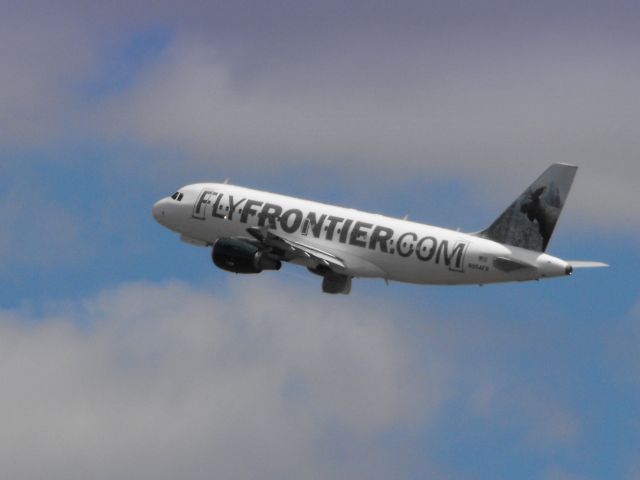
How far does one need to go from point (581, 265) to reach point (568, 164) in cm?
617

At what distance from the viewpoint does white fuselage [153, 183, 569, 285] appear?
136 meters

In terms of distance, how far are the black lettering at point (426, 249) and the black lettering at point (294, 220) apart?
29.7ft

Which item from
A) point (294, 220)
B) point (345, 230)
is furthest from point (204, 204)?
point (345, 230)

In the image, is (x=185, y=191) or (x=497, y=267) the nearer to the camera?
(x=497, y=267)

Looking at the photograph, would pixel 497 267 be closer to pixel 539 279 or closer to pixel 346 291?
pixel 539 279

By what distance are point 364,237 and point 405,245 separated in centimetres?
302

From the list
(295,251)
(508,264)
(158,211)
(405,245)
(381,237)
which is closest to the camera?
(508,264)

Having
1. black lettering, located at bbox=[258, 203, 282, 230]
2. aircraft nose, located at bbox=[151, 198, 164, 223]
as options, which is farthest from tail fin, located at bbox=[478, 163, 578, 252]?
aircraft nose, located at bbox=[151, 198, 164, 223]

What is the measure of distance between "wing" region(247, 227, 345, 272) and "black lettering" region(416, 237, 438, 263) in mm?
5471

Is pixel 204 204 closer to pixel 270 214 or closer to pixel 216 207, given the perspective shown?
pixel 216 207

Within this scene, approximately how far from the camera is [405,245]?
138375 mm

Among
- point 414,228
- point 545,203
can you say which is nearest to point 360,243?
point 414,228

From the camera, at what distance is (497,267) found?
445 ft

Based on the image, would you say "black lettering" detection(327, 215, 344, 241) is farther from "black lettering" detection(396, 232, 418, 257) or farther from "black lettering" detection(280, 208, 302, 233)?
"black lettering" detection(396, 232, 418, 257)
